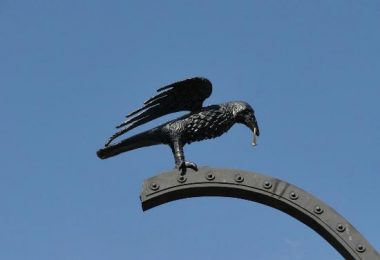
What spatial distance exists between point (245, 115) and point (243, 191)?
2.58 ft

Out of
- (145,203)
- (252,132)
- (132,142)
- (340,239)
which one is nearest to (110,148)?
(132,142)

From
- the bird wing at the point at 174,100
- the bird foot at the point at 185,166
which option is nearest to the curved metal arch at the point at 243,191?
the bird foot at the point at 185,166

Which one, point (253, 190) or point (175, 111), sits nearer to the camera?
point (253, 190)

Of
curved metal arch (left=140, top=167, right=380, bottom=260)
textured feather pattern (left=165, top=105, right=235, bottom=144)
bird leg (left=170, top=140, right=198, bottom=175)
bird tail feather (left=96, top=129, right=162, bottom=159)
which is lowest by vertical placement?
curved metal arch (left=140, top=167, right=380, bottom=260)

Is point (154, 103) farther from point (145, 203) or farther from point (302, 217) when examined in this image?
point (302, 217)

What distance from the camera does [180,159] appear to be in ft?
17.7

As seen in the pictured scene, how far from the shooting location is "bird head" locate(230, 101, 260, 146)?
590 centimetres

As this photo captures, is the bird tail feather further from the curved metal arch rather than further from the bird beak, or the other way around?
the bird beak

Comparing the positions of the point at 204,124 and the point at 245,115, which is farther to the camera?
the point at 245,115

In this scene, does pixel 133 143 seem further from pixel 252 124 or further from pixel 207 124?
pixel 252 124

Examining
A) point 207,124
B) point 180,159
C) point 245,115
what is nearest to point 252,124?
point 245,115

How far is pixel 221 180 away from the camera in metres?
5.29

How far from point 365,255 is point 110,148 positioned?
179cm

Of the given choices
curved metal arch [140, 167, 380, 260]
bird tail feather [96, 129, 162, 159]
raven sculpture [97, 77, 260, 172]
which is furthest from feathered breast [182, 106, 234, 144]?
curved metal arch [140, 167, 380, 260]
